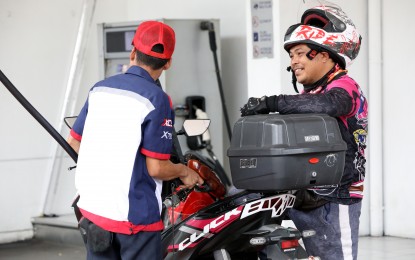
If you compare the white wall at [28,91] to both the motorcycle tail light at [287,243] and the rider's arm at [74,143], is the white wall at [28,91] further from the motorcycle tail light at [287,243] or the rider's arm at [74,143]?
the motorcycle tail light at [287,243]

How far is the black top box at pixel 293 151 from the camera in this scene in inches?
163

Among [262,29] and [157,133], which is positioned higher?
[262,29]

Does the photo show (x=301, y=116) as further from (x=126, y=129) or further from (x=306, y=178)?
(x=126, y=129)

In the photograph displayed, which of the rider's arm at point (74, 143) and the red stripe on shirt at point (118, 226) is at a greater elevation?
the rider's arm at point (74, 143)

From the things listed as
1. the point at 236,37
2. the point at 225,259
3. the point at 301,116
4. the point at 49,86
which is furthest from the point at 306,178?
the point at 49,86

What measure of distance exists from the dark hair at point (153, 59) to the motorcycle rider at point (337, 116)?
1.51 ft

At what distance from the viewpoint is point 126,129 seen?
4.17 m

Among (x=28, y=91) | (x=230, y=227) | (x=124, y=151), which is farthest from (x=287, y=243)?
(x=28, y=91)

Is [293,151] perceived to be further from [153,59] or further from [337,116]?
[153,59]

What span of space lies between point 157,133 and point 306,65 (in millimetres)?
832

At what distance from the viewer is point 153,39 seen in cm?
431

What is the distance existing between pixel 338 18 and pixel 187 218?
1.29m

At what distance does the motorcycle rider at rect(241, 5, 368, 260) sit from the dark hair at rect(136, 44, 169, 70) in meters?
0.46

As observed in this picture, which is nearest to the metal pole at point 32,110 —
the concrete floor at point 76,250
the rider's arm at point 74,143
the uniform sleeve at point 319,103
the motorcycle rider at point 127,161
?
the rider's arm at point 74,143
